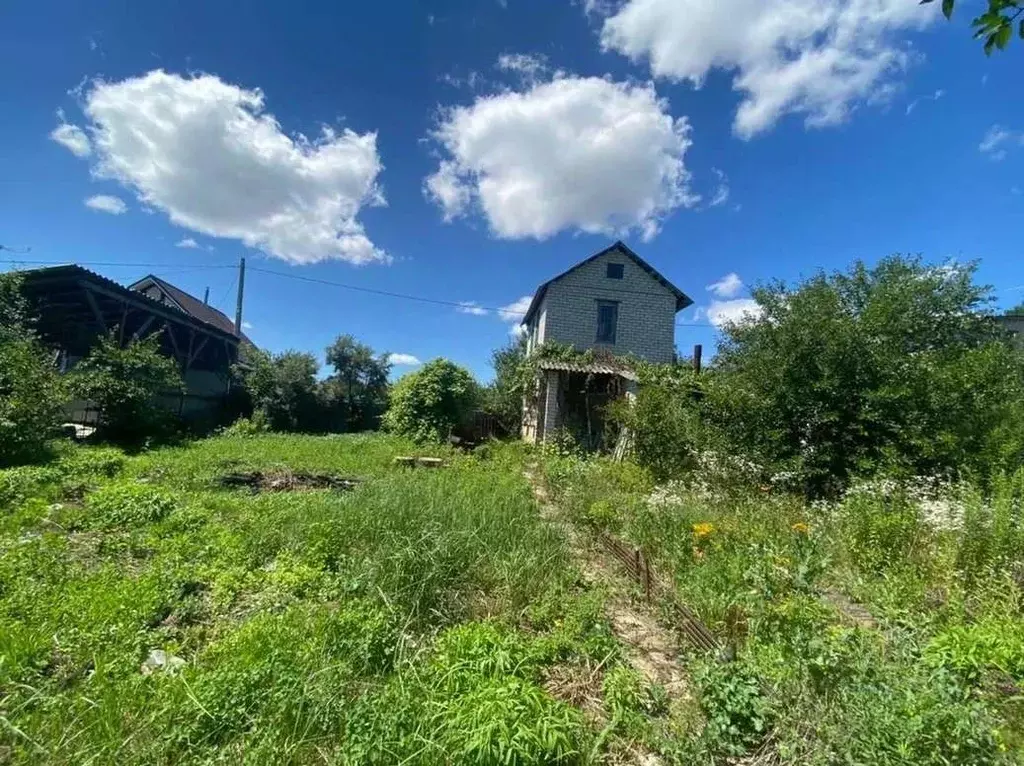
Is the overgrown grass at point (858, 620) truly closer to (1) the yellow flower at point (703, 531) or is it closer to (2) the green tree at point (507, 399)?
(1) the yellow flower at point (703, 531)

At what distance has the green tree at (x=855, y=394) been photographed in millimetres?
6582

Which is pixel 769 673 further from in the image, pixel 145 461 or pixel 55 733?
pixel 145 461

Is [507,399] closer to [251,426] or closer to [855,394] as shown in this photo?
[251,426]

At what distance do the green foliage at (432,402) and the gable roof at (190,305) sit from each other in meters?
11.4

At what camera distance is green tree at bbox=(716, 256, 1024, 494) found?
21.6 feet

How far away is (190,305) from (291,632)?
2851cm

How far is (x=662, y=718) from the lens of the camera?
2.46 meters

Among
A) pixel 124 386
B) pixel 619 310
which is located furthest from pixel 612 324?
pixel 124 386

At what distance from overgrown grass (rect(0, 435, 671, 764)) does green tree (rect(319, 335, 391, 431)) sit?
1482 cm

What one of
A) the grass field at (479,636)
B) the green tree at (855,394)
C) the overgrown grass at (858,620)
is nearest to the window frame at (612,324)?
the green tree at (855,394)

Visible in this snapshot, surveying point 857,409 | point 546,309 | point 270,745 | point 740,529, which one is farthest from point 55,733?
point 546,309

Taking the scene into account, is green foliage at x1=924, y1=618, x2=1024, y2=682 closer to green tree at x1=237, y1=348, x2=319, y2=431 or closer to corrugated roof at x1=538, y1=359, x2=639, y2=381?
corrugated roof at x1=538, y1=359, x2=639, y2=381

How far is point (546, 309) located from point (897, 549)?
1392cm

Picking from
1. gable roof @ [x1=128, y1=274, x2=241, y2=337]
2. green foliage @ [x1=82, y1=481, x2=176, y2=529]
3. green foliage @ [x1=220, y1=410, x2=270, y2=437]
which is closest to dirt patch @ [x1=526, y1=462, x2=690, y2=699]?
green foliage @ [x1=82, y1=481, x2=176, y2=529]
